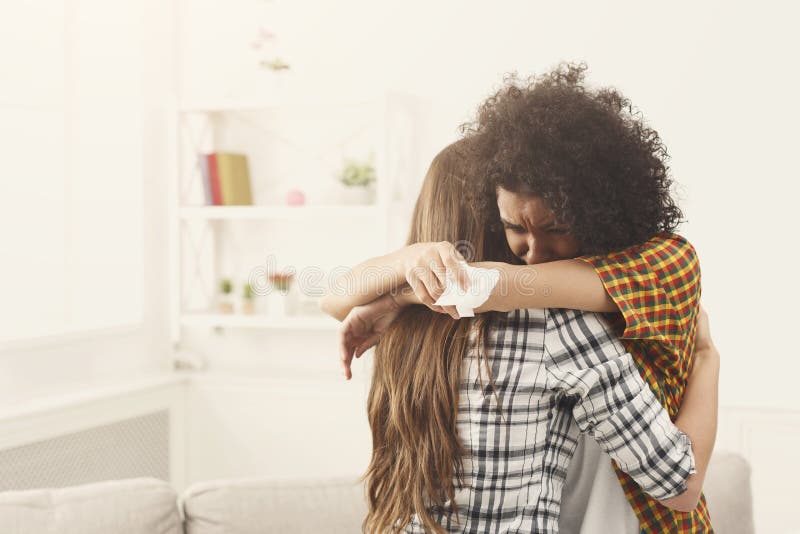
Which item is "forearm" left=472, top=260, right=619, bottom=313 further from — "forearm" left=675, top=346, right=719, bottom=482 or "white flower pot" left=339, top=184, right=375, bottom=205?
"white flower pot" left=339, top=184, right=375, bottom=205

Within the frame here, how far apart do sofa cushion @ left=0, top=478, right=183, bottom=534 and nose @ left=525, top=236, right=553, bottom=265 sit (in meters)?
0.90

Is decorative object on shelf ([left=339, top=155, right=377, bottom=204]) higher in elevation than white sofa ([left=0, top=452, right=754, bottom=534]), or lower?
higher

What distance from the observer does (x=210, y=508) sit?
153 centimetres

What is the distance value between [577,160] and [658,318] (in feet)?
0.72

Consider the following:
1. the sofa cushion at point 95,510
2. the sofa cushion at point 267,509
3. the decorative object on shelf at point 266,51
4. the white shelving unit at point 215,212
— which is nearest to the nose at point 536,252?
the sofa cushion at point 267,509

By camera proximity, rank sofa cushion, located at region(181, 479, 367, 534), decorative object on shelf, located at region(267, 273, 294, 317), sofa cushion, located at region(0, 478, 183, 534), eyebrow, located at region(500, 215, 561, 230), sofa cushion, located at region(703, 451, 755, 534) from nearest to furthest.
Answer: eyebrow, located at region(500, 215, 561, 230)
sofa cushion, located at region(0, 478, 183, 534)
sofa cushion, located at region(181, 479, 367, 534)
sofa cushion, located at region(703, 451, 755, 534)
decorative object on shelf, located at region(267, 273, 294, 317)

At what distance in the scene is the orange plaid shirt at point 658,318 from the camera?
3.10 ft

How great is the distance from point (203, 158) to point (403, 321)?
198 cm

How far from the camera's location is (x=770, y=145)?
242 cm

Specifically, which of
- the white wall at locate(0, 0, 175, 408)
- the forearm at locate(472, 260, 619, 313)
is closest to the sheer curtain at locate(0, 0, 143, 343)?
the white wall at locate(0, 0, 175, 408)

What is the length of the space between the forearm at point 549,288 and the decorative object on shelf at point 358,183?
1.81 meters

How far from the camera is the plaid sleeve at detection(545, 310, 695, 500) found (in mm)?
933

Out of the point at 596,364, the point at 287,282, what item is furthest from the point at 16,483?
the point at 596,364

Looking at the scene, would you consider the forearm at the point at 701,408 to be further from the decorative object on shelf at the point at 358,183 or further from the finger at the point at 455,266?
the decorative object on shelf at the point at 358,183
